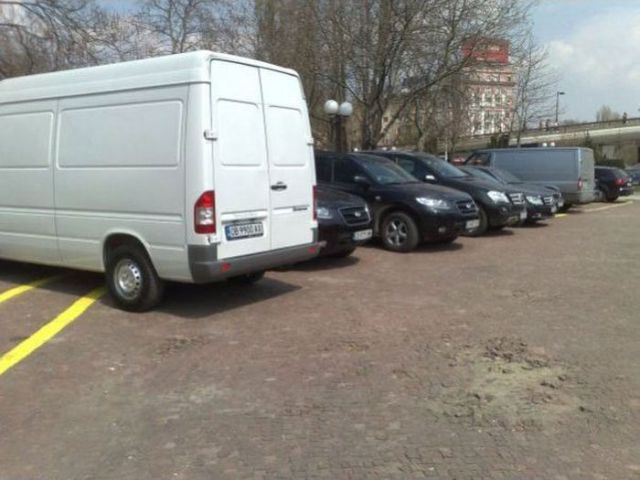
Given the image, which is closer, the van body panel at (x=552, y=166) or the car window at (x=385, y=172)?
the car window at (x=385, y=172)

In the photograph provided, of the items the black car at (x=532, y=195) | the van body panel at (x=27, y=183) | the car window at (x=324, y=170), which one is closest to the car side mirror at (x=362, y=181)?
the car window at (x=324, y=170)

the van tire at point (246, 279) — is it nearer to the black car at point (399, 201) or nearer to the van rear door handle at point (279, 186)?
the van rear door handle at point (279, 186)

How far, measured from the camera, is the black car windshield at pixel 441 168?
14218 millimetres

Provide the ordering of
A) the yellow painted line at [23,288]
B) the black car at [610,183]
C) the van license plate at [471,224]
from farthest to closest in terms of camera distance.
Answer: the black car at [610,183]
the van license plate at [471,224]
the yellow painted line at [23,288]

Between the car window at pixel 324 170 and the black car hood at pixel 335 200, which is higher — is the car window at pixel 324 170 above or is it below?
above

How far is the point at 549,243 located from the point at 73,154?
8.98 m

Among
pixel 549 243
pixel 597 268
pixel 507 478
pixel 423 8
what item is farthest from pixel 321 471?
pixel 423 8

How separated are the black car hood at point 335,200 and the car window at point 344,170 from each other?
142 centimetres

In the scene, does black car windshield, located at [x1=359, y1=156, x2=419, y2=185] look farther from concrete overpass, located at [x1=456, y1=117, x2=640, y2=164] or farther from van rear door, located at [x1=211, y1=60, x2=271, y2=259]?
concrete overpass, located at [x1=456, y1=117, x2=640, y2=164]

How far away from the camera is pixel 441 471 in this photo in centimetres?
371

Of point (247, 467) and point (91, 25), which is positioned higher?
point (91, 25)

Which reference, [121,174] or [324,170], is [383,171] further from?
[121,174]

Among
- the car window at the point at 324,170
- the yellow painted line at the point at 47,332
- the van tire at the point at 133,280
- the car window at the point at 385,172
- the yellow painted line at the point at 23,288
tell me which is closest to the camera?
the yellow painted line at the point at 47,332

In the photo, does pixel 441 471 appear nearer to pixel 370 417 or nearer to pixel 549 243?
pixel 370 417
